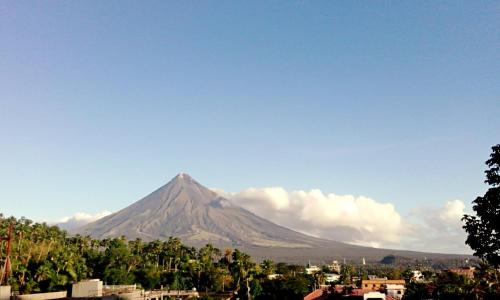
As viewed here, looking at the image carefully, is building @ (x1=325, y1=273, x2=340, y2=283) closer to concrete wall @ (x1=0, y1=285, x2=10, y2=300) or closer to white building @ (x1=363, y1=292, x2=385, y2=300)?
white building @ (x1=363, y1=292, x2=385, y2=300)

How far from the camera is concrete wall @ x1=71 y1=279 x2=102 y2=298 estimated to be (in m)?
48.2

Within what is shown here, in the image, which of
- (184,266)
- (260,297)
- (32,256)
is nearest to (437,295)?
(260,297)

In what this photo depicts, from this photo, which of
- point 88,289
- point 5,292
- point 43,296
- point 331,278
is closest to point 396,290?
point 331,278

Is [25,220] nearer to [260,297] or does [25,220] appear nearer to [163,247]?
[163,247]

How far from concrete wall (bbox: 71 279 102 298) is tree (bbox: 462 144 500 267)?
37.7 m

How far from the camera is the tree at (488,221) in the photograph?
1975cm

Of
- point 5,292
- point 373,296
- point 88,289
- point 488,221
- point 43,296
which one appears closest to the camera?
point 488,221

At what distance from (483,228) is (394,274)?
136 metres

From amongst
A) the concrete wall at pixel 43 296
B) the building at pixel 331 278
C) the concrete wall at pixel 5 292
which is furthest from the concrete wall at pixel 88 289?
the building at pixel 331 278

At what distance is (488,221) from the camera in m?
19.9

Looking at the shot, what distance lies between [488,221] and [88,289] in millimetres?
39899

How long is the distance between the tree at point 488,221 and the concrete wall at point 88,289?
37.7 metres

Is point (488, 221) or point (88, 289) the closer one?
point (488, 221)

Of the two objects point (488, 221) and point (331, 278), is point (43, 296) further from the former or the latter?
point (331, 278)
